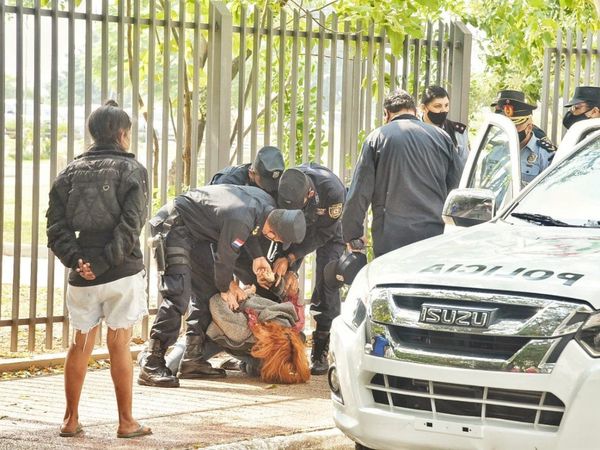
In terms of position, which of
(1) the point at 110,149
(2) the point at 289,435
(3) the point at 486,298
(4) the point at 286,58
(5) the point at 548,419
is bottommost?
(2) the point at 289,435

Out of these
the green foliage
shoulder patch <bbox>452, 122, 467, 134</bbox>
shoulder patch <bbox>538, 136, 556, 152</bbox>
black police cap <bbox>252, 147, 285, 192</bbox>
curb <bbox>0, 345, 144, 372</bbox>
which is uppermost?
the green foliage

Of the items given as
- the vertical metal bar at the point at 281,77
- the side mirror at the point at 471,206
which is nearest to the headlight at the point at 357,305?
the side mirror at the point at 471,206

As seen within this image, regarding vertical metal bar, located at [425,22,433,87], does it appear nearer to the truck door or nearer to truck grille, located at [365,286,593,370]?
the truck door

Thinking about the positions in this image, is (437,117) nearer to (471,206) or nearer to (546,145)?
(546,145)

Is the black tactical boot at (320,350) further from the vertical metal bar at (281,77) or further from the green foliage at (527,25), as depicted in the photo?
the green foliage at (527,25)

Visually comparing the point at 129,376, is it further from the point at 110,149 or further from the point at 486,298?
the point at 486,298

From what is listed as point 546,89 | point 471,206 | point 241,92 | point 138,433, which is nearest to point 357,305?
point 471,206

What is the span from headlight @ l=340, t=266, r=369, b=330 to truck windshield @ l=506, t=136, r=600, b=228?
3.15 feet

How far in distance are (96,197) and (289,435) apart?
66.6 inches

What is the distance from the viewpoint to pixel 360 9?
32.6ft

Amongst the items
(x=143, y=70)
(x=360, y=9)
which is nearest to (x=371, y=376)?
(x=360, y=9)

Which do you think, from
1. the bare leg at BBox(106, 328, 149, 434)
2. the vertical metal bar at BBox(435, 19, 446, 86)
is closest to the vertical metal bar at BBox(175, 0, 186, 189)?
the vertical metal bar at BBox(435, 19, 446, 86)

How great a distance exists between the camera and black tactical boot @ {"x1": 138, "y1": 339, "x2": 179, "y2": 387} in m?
7.99

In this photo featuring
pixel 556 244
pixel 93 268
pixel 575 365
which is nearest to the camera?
pixel 575 365
